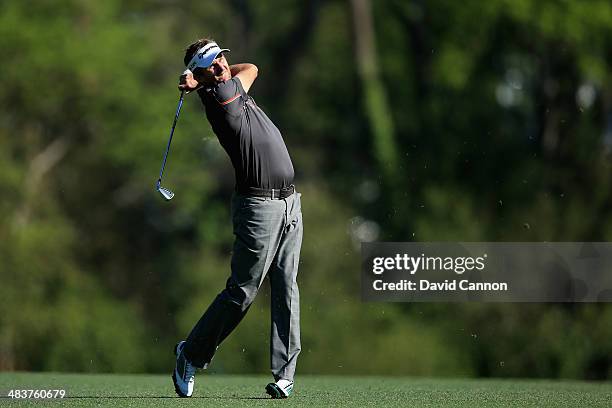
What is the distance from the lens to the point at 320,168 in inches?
1268

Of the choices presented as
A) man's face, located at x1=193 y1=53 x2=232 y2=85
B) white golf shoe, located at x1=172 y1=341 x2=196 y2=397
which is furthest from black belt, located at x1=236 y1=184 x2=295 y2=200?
white golf shoe, located at x1=172 y1=341 x2=196 y2=397

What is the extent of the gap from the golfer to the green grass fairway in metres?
0.26

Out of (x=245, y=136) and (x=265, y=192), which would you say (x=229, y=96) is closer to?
(x=245, y=136)

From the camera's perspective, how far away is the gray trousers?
827 centimetres

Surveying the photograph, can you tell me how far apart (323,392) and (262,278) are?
1057 millimetres

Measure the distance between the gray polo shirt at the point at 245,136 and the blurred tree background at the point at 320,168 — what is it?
14.1 meters

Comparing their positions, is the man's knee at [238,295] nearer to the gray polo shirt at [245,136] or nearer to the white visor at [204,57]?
the gray polo shirt at [245,136]

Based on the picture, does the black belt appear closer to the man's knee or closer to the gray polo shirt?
the gray polo shirt

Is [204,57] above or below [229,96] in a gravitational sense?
above

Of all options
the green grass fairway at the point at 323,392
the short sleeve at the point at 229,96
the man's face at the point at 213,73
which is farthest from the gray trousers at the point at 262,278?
the man's face at the point at 213,73

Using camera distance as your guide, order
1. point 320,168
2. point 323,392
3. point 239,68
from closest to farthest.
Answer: point 239,68 → point 323,392 → point 320,168

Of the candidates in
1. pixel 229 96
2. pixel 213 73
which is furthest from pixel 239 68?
pixel 229 96

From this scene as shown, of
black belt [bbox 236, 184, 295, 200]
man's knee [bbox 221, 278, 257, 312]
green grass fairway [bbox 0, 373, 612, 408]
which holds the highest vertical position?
black belt [bbox 236, 184, 295, 200]

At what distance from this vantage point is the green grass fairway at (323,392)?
8.09m
